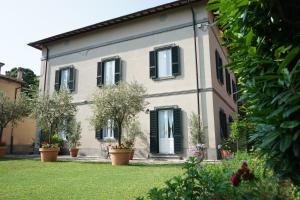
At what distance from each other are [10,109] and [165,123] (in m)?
8.75

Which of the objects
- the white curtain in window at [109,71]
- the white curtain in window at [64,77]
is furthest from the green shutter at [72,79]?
the white curtain in window at [109,71]

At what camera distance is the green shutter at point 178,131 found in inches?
521

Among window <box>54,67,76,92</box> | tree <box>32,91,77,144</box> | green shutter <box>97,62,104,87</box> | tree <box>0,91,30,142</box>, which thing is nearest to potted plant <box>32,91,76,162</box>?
tree <box>32,91,77,144</box>

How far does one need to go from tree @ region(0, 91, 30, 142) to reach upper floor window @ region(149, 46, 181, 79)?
7372 mm

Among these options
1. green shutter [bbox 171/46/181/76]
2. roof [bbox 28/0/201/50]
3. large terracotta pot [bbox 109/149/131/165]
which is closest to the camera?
large terracotta pot [bbox 109/149/131/165]

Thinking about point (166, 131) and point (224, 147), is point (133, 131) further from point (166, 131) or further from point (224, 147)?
point (224, 147)

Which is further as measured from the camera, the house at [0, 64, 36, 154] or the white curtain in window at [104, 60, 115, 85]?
the house at [0, 64, 36, 154]

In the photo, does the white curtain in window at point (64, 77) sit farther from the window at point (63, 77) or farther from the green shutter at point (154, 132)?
the green shutter at point (154, 132)

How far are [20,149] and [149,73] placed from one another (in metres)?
13.6

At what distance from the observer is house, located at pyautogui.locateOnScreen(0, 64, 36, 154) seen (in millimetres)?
21883

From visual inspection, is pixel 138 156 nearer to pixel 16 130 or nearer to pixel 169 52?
pixel 169 52

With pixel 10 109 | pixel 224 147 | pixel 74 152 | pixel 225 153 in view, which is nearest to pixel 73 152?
pixel 74 152

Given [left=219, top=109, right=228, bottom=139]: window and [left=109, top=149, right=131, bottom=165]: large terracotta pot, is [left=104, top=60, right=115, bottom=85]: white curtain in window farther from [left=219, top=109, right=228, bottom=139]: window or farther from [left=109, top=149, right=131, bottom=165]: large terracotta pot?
[left=219, top=109, right=228, bottom=139]: window

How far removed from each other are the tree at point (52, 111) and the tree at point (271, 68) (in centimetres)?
1208
